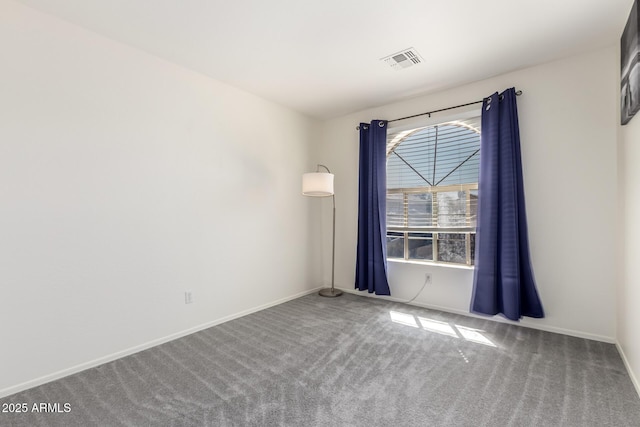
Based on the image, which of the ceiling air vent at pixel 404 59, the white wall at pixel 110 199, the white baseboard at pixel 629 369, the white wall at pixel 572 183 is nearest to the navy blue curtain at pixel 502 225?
the white wall at pixel 572 183

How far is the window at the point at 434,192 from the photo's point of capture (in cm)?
341

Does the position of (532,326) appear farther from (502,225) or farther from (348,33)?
(348,33)

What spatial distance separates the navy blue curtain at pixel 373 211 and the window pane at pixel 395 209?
0.50ft

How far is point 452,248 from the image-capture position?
3535 mm

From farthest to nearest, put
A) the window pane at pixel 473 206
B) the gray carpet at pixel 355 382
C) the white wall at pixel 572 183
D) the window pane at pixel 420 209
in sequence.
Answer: the window pane at pixel 420 209
the window pane at pixel 473 206
the white wall at pixel 572 183
the gray carpet at pixel 355 382

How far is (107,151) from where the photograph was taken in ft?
7.94

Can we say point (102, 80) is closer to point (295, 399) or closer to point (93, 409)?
point (93, 409)

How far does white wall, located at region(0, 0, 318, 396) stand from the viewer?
79.7 inches

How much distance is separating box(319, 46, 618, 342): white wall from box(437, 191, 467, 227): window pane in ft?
2.08

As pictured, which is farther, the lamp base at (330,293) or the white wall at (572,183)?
the lamp base at (330,293)

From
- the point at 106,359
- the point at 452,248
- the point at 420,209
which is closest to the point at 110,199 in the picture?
the point at 106,359

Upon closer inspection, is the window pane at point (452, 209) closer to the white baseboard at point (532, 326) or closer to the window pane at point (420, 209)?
the window pane at point (420, 209)

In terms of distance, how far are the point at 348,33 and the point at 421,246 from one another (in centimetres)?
253

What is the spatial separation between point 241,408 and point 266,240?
7.06ft
